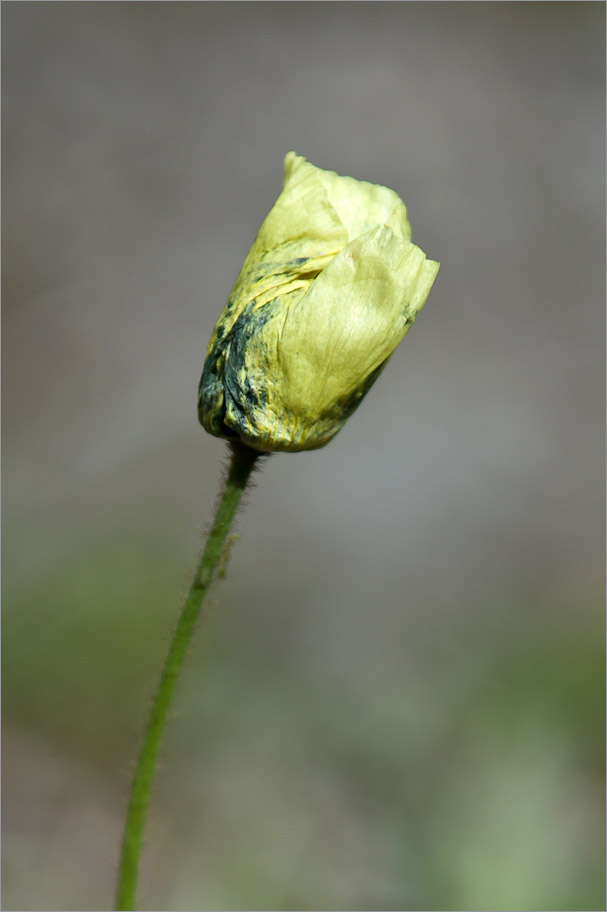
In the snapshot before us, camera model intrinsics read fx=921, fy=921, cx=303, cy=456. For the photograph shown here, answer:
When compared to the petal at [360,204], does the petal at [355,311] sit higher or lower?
lower

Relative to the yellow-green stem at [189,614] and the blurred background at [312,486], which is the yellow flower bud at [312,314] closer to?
the yellow-green stem at [189,614]

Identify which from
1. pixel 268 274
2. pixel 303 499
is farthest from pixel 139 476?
pixel 268 274

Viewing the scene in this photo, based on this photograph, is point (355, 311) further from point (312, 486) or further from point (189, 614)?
point (312, 486)

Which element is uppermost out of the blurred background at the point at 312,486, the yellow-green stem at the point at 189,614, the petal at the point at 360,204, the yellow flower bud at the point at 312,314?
the petal at the point at 360,204

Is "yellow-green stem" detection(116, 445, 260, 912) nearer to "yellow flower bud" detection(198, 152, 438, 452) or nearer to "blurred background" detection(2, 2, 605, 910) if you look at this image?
"yellow flower bud" detection(198, 152, 438, 452)

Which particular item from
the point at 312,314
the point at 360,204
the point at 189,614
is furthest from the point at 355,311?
the point at 189,614

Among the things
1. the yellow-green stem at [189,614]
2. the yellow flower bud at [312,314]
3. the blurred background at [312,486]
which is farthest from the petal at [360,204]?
the blurred background at [312,486]

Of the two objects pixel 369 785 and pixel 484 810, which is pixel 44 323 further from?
pixel 484 810
